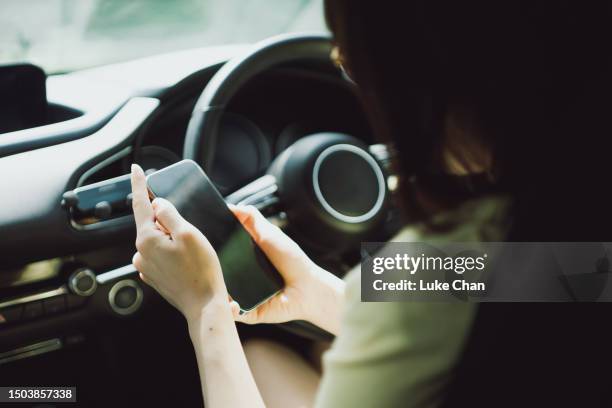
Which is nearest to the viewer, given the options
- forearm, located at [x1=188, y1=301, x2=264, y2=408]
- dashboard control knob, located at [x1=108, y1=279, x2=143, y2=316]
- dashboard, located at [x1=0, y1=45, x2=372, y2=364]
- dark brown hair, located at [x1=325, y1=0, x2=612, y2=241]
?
dark brown hair, located at [x1=325, y1=0, x2=612, y2=241]

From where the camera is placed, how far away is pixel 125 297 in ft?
4.36

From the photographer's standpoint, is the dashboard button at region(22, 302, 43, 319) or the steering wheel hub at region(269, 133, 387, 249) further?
the steering wheel hub at region(269, 133, 387, 249)

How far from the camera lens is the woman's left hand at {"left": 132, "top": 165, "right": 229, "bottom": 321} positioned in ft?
3.01

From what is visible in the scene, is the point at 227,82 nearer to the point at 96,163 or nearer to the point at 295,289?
the point at 96,163

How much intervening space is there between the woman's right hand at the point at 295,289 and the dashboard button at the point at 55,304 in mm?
399

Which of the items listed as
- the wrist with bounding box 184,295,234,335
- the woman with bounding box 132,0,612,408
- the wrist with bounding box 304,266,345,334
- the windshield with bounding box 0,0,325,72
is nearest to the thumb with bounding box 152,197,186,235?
the wrist with bounding box 184,295,234,335

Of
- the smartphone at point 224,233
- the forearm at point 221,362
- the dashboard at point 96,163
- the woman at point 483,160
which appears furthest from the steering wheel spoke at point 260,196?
the woman at point 483,160

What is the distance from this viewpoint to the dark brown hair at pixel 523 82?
55 cm

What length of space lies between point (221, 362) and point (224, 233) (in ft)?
0.92

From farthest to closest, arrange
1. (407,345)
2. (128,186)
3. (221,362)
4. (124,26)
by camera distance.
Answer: (124,26), (128,186), (221,362), (407,345)

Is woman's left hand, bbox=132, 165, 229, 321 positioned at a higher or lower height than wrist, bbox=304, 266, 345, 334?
higher

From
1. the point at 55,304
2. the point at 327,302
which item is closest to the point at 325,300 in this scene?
the point at 327,302

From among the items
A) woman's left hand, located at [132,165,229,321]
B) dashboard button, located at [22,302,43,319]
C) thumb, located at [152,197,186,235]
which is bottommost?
dashboard button, located at [22,302,43,319]

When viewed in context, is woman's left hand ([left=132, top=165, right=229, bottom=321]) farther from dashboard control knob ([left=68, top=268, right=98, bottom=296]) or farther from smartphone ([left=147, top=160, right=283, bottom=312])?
dashboard control knob ([left=68, top=268, right=98, bottom=296])
